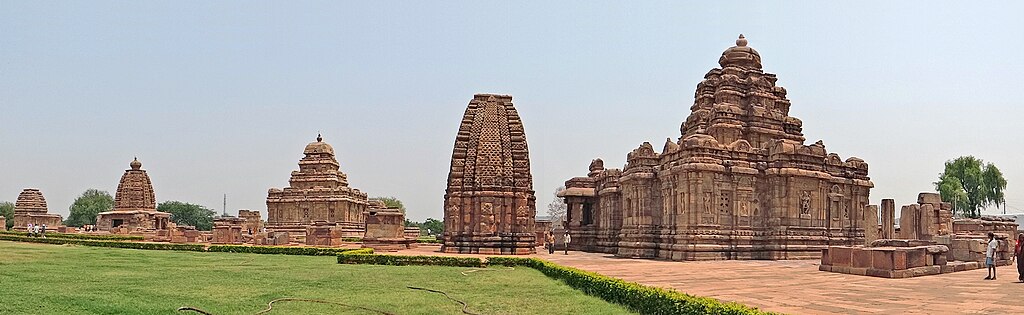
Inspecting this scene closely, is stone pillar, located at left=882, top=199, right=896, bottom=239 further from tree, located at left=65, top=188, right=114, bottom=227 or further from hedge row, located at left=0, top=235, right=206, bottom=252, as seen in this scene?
tree, located at left=65, top=188, right=114, bottom=227

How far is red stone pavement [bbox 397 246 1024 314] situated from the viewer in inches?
366

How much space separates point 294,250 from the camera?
25203mm

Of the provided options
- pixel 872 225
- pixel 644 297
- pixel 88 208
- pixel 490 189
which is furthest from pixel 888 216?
pixel 88 208

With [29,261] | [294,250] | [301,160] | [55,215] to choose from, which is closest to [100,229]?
[55,215]

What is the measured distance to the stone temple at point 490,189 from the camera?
24.9 m

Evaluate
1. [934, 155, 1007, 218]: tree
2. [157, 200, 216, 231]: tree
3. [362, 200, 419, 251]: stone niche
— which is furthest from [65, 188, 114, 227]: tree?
[934, 155, 1007, 218]: tree

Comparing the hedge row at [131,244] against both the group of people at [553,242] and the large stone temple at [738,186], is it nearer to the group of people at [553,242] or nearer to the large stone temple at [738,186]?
the group of people at [553,242]

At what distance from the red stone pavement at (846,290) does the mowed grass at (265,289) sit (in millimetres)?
1961

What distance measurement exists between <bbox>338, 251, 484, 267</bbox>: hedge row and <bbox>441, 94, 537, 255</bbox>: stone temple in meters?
5.25

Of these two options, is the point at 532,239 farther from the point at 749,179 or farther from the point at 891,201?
the point at 891,201

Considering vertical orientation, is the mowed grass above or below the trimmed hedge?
above

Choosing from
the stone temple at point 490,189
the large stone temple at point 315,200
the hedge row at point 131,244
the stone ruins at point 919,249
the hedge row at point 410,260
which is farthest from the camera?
the large stone temple at point 315,200

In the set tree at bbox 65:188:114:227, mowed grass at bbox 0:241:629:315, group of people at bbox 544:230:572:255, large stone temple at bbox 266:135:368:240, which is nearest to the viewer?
mowed grass at bbox 0:241:629:315

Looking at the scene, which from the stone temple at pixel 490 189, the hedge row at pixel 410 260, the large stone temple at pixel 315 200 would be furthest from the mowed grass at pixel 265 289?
the large stone temple at pixel 315 200
